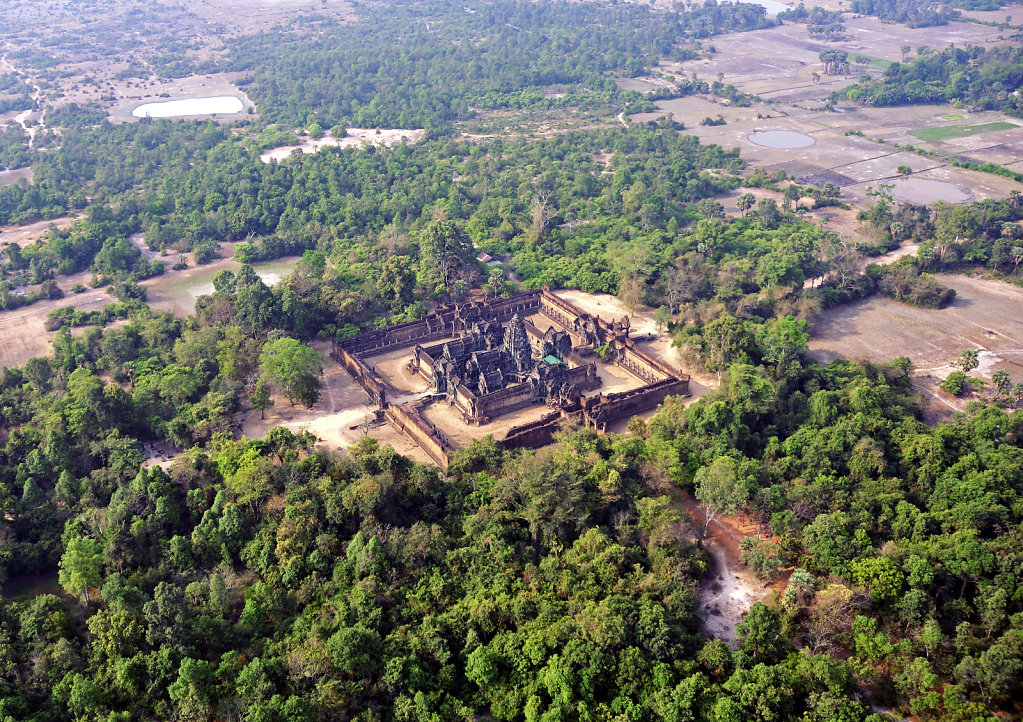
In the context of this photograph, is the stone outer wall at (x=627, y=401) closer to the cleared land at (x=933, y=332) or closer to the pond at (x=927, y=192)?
the cleared land at (x=933, y=332)

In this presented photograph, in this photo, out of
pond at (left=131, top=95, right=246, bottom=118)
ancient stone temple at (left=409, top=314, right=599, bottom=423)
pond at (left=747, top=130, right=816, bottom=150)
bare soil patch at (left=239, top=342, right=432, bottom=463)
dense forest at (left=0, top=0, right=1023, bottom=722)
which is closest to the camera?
dense forest at (left=0, top=0, right=1023, bottom=722)

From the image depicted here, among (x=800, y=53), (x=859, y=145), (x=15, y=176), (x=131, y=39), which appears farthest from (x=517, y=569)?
(x=131, y=39)

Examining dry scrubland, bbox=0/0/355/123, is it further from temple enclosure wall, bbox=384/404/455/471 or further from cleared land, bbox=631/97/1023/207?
temple enclosure wall, bbox=384/404/455/471

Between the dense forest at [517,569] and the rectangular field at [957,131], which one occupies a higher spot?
the rectangular field at [957,131]

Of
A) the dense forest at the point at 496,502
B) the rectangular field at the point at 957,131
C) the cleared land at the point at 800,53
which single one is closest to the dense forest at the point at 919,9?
the cleared land at the point at 800,53

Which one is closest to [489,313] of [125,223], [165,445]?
[165,445]

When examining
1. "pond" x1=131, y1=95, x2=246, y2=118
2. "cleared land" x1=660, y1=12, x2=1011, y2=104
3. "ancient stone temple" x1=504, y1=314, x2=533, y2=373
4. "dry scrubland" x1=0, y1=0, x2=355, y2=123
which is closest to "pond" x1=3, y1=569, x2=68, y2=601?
"ancient stone temple" x1=504, y1=314, x2=533, y2=373
